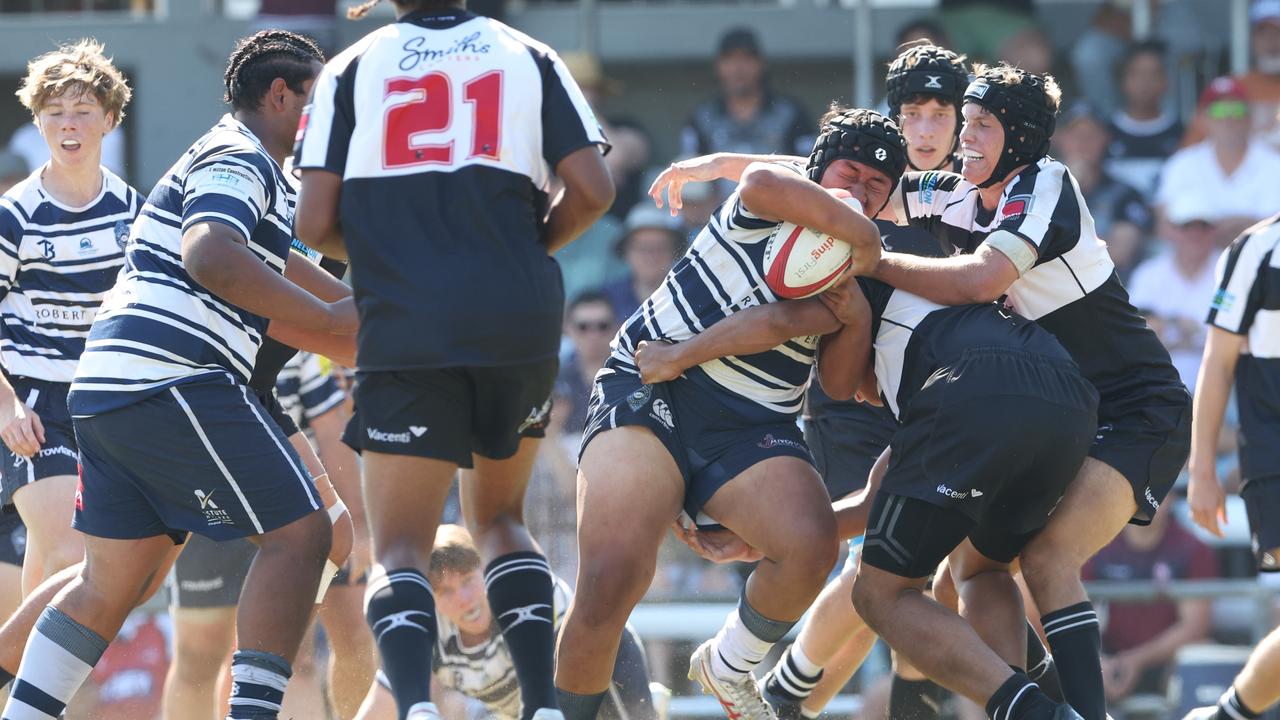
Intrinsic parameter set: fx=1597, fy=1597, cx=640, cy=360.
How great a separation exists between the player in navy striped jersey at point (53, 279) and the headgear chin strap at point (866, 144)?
108 inches

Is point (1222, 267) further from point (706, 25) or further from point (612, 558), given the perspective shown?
point (706, 25)

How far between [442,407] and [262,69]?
62.1 inches

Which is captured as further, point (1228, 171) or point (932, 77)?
point (1228, 171)

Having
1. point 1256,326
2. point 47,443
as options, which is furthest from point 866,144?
point 47,443

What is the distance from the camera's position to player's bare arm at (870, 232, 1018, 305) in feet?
15.9

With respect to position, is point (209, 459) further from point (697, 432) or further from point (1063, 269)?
point (1063, 269)

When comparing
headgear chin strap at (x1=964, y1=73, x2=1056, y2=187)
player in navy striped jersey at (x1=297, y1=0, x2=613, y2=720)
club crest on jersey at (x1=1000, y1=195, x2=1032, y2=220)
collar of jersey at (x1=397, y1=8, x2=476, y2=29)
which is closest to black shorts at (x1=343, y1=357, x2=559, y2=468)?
player in navy striped jersey at (x1=297, y1=0, x2=613, y2=720)

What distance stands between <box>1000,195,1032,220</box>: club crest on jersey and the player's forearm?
63cm

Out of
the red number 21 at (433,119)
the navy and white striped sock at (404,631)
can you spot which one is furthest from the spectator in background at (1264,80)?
the navy and white striped sock at (404,631)

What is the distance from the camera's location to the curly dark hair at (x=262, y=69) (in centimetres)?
519

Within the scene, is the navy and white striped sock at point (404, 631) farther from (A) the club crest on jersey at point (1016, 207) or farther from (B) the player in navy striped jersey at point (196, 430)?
(A) the club crest on jersey at point (1016, 207)

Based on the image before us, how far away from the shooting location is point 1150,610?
29.8 ft

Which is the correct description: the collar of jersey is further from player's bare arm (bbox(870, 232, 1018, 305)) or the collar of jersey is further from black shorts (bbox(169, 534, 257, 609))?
black shorts (bbox(169, 534, 257, 609))

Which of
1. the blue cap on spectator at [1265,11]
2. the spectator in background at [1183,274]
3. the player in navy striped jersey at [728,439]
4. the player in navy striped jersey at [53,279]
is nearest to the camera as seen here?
the player in navy striped jersey at [728,439]
